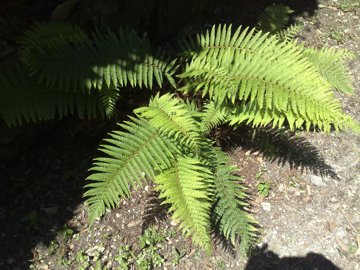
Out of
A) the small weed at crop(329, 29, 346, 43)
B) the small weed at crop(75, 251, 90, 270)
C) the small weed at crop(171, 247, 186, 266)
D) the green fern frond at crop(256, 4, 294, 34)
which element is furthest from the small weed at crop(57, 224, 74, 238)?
the small weed at crop(329, 29, 346, 43)

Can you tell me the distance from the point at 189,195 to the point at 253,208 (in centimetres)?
91

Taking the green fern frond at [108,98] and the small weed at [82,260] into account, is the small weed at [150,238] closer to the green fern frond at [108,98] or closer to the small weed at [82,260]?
the small weed at [82,260]

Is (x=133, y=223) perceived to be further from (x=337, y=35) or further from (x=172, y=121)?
(x=337, y=35)

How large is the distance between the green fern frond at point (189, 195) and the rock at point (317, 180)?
Result: 3.70 feet

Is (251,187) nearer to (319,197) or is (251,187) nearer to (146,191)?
(319,197)

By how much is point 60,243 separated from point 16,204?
1.80ft

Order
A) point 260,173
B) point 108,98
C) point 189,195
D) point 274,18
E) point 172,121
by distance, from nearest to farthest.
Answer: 1. point 189,195
2. point 172,121
3. point 108,98
4. point 260,173
5. point 274,18

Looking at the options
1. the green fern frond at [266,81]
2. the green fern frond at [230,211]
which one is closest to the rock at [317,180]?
the green fern frond at [266,81]

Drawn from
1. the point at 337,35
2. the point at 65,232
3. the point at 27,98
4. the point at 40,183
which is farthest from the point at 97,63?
the point at 337,35

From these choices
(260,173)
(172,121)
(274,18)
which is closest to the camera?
(172,121)

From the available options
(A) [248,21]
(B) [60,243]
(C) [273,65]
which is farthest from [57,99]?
(A) [248,21]

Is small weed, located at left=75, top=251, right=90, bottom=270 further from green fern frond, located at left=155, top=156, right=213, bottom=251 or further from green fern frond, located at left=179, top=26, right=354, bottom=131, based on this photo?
green fern frond, located at left=179, top=26, right=354, bottom=131

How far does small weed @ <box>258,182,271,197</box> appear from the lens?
367 centimetres

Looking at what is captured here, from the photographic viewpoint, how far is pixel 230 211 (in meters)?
3.23
